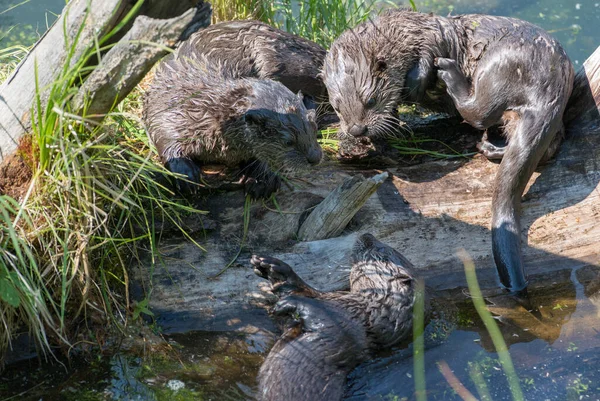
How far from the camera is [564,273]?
3701mm

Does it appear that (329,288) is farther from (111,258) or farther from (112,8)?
(112,8)

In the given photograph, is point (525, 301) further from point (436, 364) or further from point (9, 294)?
point (9, 294)

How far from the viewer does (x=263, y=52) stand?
4.29 metres

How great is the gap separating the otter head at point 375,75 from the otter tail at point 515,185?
0.68 meters

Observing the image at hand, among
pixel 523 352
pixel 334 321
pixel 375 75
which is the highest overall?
pixel 375 75

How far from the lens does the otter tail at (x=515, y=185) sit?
3.54m

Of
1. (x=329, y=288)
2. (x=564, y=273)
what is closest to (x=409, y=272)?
(x=329, y=288)

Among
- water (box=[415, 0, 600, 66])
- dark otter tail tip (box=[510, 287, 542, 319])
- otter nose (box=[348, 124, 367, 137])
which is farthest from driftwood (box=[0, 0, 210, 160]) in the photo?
water (box=[415, 0, 600, 66])

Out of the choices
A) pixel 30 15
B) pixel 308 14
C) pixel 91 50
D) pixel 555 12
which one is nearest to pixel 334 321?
pixel 91 50

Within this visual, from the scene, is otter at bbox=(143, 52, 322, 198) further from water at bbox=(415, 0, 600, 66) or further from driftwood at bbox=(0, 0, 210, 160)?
water at bbox=(415, 0, 600, 66)

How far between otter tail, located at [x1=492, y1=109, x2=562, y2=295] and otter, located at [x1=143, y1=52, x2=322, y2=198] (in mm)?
901

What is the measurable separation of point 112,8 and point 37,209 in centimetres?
79

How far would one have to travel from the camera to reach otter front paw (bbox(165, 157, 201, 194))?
343cm

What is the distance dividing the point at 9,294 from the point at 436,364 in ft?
5.52
